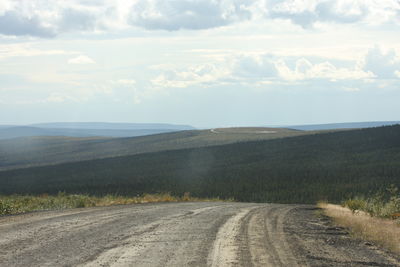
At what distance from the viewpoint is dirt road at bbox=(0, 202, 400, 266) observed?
Answer: 342 inches

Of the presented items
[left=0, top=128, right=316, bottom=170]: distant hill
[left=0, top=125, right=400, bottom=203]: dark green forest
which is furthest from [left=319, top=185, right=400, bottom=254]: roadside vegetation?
[left=0, top=128, right=316, bottom=170]: distant hill

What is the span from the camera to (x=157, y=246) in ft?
33.1

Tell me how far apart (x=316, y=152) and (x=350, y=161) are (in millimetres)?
13403

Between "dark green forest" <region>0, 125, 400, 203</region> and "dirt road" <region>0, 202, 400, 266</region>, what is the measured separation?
34471mm

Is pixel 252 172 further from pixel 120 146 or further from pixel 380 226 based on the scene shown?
pixel 120 146

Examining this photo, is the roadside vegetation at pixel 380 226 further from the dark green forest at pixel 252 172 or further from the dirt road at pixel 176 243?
the dark green forest at pixel 252 172

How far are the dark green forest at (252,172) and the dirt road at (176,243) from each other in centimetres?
3447

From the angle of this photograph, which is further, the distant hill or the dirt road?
the distant hill

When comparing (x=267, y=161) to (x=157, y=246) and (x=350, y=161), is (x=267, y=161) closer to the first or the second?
(x=350, y=161)

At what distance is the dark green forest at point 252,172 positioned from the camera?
179 feet

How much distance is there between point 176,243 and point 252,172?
61682 mm

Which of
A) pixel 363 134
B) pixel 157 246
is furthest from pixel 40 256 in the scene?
pixel 363 134

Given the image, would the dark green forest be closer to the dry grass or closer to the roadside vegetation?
the roadside vegetation

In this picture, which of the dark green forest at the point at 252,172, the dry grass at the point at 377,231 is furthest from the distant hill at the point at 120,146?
the dry grass at the point at 377,231
